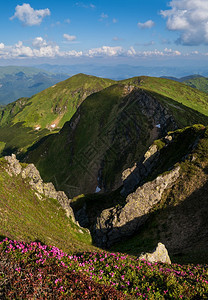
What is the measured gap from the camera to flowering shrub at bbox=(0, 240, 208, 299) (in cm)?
1138

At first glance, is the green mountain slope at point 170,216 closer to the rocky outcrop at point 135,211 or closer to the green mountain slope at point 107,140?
the rocky outcrop at point 135,211

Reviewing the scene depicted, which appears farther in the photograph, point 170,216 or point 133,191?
point 133,191

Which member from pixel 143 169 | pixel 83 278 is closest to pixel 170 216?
pixel 143 169

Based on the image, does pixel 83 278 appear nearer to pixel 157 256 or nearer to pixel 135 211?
pixel 157 256

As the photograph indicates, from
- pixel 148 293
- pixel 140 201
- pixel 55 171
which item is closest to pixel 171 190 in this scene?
pixel 140 201

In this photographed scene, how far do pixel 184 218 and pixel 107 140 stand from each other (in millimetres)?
107688

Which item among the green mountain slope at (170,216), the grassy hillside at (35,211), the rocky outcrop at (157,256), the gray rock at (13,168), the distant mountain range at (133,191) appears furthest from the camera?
the gray rock at (13,168)

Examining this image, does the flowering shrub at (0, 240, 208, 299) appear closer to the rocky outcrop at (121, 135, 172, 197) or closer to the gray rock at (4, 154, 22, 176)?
the gray rock at (4, 154, 22, 176)

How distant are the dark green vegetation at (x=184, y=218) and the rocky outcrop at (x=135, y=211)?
1519 mm

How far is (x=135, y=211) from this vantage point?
49031 millimetres

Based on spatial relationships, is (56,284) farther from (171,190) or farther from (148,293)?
(171,190)

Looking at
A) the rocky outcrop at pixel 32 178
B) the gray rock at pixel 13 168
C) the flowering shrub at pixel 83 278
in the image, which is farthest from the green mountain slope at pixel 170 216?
the gray rock at pixel 13 168

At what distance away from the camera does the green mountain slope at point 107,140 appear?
400ft

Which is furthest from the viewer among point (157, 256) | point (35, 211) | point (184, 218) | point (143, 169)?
point (143, 169)
